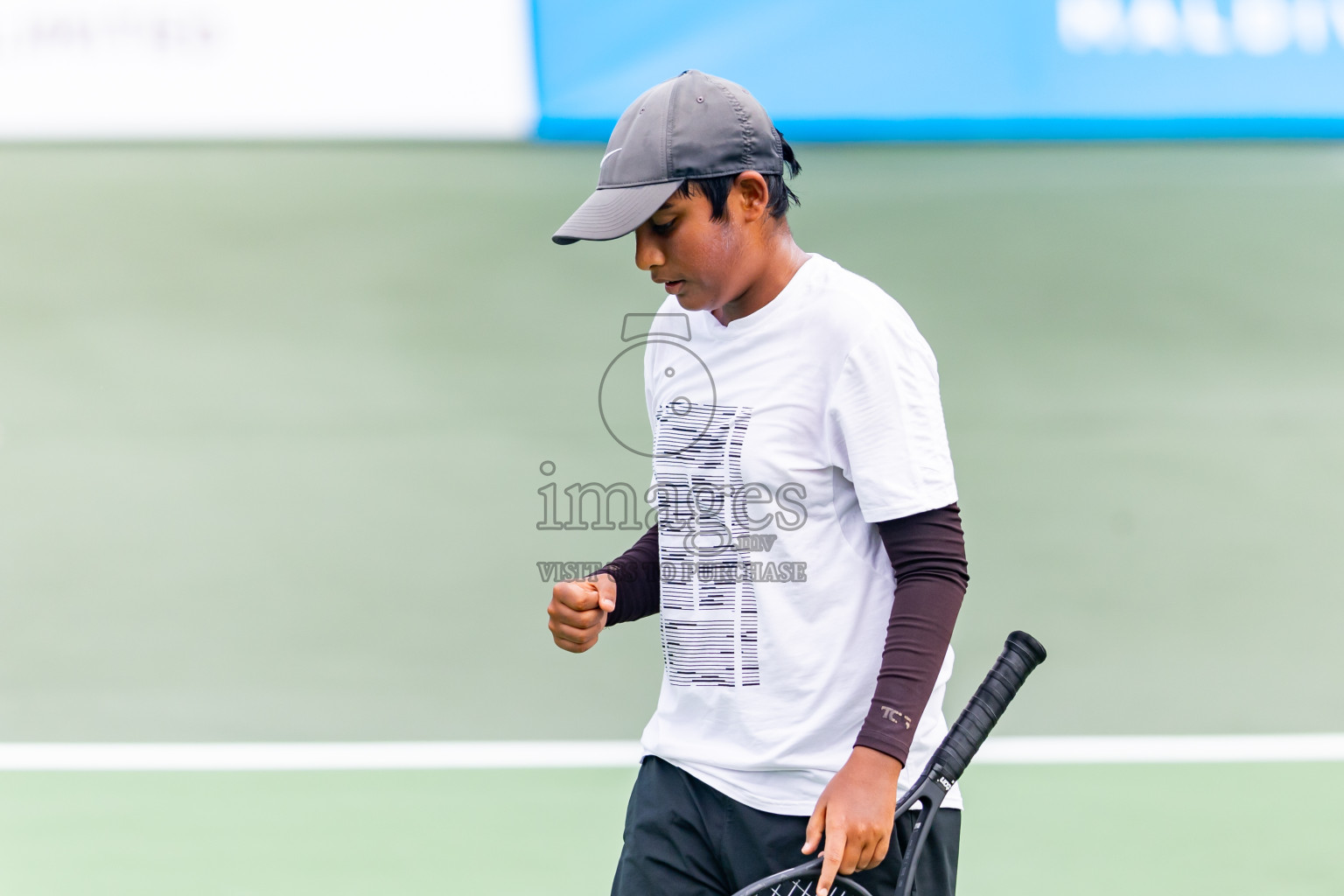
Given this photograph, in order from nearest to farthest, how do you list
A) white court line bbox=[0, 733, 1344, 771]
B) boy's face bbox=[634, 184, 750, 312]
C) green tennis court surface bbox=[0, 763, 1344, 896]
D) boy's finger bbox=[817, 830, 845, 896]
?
boy's finger bbox=[817, 830, 845, 896], boy's face bbox=[634, 184, 750, 312], green tennis court surface bbox=[0, 763, 1344, 896], white court line bbox=[0, 733, 1344, 771]

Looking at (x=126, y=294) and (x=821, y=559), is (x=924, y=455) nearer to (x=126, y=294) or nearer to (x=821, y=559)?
(x=821, y=559)

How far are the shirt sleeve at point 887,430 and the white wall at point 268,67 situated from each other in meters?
2.20

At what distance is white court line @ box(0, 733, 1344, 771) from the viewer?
11.0 feet


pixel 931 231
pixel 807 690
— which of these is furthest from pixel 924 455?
pixel 931 231

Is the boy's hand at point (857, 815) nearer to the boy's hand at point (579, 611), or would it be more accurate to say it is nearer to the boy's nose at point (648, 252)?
the boy's hand at point (579, 611)

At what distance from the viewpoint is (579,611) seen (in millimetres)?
1428

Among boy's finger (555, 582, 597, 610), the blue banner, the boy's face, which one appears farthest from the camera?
the blue banner

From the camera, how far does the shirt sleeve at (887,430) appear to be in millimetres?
1219

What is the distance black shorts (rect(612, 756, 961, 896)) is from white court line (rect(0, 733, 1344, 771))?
1.93 metres

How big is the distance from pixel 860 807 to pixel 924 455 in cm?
34

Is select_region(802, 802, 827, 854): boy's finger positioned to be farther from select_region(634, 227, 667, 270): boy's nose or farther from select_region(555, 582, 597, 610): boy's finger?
select_region(634, 227, 667, 270): boy's nose

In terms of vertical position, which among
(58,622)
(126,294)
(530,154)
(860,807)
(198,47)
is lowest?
(58,622)

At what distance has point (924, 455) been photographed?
1232 mm

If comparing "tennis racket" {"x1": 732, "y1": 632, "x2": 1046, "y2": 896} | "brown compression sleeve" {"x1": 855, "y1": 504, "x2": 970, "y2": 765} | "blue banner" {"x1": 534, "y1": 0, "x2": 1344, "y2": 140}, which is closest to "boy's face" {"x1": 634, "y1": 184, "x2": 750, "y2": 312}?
"brown compression sleeve" {"x1": 855, "y1": 504, "x2": 970, "y2": 765}
